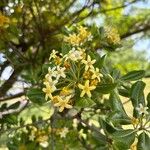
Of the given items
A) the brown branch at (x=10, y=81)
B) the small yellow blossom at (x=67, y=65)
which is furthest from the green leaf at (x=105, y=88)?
the brown branch at (x=10, y=81)

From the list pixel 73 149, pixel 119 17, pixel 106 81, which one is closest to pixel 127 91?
pixel 106 81

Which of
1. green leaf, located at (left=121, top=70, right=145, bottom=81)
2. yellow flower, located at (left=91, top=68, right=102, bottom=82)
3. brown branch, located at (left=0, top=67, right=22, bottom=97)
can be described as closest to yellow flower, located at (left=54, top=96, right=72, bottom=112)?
yellow flower, located at (left=91, top=68, right=102, bottom=82)

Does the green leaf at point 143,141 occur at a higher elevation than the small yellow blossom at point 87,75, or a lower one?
lower

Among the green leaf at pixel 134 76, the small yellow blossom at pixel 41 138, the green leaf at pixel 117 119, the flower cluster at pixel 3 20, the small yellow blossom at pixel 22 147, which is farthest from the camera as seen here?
the small yellow blossom at pixel 41 138

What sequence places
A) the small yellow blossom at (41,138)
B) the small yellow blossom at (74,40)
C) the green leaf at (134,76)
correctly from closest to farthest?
the green leaf at (134,76), the small yellow blossom at (74,40), the small yellow blossom at (41,138)

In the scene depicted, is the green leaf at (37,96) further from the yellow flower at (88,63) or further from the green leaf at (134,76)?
the green leaf at (134,76)

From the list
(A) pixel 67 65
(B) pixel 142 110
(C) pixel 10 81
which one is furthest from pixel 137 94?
(C) pixel 10 81

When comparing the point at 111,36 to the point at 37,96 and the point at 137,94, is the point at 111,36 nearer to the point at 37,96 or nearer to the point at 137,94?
the point at 137,94
